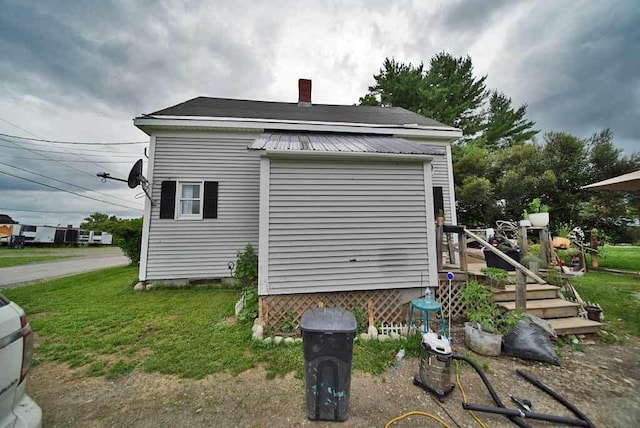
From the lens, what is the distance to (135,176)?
18.0 feet

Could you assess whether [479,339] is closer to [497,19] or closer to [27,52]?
[497,19]

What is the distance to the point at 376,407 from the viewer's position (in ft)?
7.45

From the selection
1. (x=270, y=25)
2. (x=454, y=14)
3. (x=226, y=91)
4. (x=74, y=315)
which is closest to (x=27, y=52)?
(x=226, y=91)

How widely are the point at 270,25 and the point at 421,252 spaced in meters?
9.68

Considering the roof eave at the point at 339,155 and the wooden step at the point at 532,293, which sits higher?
the roof eave at the point at 339,155

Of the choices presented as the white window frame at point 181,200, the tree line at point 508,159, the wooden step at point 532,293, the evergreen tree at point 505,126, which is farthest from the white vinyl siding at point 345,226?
the evergreen tree at point 505,126

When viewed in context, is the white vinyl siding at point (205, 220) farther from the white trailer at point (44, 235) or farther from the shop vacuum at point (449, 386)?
the white trailer at point (44, 235)

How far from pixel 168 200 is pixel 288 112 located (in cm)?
481

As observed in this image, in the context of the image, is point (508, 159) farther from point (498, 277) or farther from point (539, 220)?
point (498, 277)

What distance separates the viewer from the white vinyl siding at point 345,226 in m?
3.95

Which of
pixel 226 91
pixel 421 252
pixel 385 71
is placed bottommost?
pixel 421 252

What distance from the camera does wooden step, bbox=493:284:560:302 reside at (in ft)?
13.2

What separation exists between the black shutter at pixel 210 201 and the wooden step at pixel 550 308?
271 inches

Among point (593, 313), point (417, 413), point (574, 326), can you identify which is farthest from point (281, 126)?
point (593, 313)
